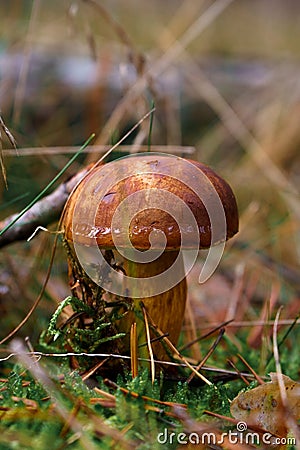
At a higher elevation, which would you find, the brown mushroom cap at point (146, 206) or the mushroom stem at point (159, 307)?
the brown mushroom cap at point (146, 206)

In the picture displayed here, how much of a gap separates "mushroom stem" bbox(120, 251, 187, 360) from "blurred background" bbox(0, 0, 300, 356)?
0.24 m

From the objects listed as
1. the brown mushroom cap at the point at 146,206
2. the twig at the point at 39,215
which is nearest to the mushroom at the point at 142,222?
the brown mushroom cap at the point at 146,206

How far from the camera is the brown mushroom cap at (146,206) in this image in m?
0.88

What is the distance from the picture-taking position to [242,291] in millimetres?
1772

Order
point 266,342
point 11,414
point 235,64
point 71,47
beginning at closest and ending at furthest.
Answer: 1. point 11,414
2. point 266,342
3. point 71,47
4. point 235,64

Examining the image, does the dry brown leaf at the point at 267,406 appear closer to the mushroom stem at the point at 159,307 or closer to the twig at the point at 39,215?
the mushroom stem at the point at 159,307

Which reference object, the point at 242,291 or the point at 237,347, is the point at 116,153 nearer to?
the point at 237,347

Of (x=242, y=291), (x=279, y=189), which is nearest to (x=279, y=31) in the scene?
(x=279, y=189)

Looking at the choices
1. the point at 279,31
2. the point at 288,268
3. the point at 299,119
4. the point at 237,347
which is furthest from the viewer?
the point at 279,31

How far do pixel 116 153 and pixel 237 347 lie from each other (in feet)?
2.06

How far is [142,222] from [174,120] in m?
1.86

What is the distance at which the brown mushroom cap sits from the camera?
2.89ft

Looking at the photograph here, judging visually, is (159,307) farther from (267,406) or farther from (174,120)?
(174,120)

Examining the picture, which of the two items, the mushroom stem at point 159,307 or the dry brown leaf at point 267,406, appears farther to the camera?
the mushroom stem at point 159,307
